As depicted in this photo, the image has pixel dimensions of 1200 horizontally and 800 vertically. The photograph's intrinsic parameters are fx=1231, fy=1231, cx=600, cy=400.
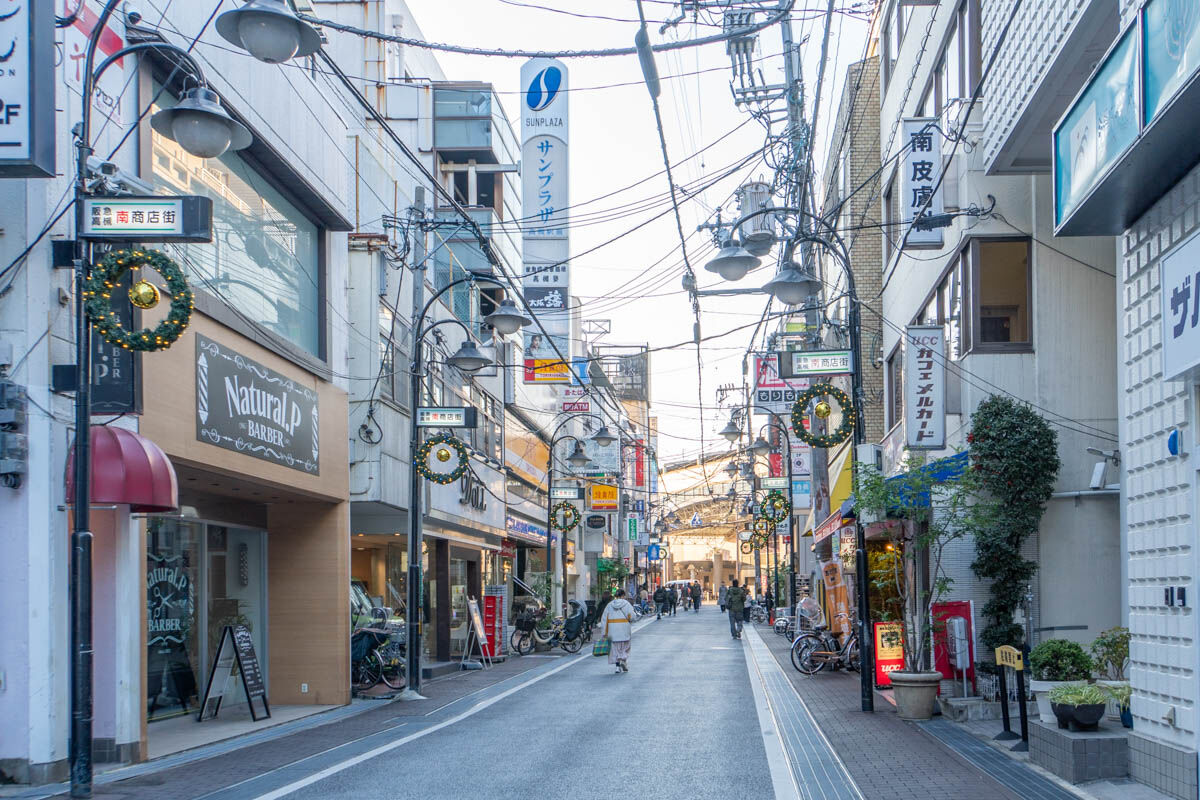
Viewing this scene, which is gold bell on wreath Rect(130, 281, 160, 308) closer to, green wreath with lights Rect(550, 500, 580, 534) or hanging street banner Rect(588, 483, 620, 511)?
green wreath with lights Rect(550, 500, 580, 534)

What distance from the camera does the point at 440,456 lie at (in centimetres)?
2252

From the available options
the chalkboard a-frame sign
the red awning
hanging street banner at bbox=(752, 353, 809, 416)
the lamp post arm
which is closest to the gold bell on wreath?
the red awning

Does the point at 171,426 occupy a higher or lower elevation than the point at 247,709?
higher

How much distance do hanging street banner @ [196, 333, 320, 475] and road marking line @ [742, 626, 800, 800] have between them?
7.53m

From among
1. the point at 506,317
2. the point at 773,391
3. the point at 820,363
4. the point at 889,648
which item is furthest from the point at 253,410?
the point at 773,391

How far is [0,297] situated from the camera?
36.8 feet

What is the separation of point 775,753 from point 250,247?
9751 mm

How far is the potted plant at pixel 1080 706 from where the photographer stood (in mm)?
11016

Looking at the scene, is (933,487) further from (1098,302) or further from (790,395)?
(790,395)

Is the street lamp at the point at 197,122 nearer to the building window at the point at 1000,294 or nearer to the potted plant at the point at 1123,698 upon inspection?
the potted plant at the point at 1123,698

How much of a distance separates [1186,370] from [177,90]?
37.5 ft

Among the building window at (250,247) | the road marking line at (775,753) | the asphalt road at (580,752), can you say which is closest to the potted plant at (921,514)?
the road marking line at (775,753)

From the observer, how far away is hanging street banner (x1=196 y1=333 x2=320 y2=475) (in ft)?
49.1

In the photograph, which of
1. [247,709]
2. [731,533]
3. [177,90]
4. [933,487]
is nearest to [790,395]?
[933,487]
